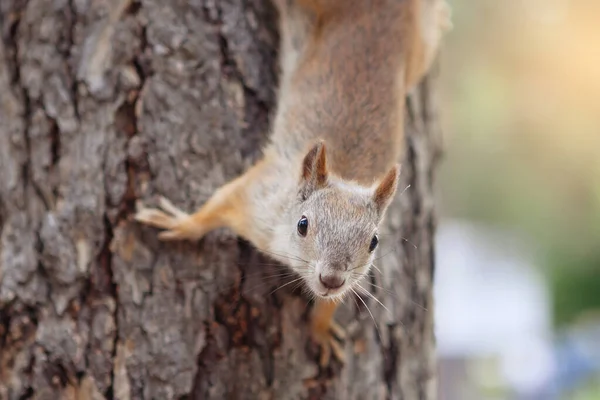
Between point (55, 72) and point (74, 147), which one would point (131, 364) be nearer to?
point (74, 147)

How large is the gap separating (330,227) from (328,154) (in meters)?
0.35

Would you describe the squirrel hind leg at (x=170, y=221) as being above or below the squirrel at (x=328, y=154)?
below

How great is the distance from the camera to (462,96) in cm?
343

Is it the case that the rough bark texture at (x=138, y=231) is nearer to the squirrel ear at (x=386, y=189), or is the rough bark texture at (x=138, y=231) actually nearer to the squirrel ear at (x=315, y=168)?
the squirrel ear at (x=315, y=168)

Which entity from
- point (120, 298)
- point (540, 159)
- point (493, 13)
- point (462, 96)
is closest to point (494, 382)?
point (540, 159)

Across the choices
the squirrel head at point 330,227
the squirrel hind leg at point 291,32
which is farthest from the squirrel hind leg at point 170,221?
the squirrel hind leg at point 291,32

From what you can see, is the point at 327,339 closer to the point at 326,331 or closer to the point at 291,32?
the point at 326,331

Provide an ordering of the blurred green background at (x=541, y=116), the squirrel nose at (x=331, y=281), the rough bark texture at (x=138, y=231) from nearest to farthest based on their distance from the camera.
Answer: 1. the squirrel nose at (x=331, y=281)
2. the rough bark texture at (x=138, y=231)
3. the blurred green background at (x=541, y=116)

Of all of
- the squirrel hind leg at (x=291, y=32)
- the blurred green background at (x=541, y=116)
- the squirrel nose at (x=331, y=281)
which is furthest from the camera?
the blurred green background at (x=541, y=116)

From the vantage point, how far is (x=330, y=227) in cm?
153

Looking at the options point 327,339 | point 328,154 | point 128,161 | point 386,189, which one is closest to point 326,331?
point 327,339

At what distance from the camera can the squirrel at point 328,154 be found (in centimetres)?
155

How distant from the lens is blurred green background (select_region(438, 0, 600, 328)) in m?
3.39

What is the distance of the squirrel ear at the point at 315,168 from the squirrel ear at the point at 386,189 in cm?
13
